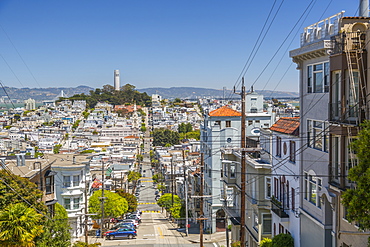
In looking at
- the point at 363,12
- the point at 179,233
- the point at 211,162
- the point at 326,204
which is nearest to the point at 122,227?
the point at 179,233

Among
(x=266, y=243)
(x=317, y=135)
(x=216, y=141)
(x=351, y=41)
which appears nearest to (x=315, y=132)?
(x=317, y=135)

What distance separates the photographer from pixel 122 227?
3562 centimetres

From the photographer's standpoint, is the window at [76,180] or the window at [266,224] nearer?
the window at [266,224]

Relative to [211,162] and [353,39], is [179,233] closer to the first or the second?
[211,162]

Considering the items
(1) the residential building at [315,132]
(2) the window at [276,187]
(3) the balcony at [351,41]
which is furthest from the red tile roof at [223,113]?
(3) the balcony at [351,41]

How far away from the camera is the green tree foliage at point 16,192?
16750 mm

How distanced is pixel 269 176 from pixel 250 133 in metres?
11.8

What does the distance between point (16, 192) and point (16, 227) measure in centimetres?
335

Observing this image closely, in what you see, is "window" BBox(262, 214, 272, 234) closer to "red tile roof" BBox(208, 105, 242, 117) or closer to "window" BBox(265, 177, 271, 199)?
"window" BBox(265, 177, 271, 199)

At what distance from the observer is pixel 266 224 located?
20.7 meters

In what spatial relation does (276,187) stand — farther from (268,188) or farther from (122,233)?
(122,233)

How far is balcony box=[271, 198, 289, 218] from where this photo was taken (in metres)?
17.8

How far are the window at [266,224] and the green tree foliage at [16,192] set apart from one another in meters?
9.24

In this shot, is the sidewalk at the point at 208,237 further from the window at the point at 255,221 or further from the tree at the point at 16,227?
the tree at the point at 16,227
